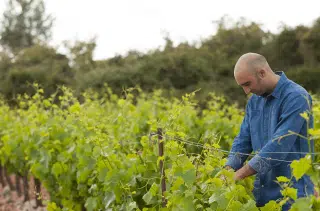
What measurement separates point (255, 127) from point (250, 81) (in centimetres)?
37

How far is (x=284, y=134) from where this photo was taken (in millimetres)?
2934

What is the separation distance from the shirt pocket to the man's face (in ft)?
0.72

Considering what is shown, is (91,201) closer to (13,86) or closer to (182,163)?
(182,163)

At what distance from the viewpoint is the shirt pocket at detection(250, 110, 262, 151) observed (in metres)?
3.36

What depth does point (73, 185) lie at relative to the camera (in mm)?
5410

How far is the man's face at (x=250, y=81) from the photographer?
3.15 metres

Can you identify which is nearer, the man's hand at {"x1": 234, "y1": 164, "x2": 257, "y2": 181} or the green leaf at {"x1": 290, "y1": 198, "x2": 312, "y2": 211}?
the green leaf at {"x1": 290, "y1": 198, "x2": 312, "y2": 211}

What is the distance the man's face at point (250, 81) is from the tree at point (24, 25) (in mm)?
35746

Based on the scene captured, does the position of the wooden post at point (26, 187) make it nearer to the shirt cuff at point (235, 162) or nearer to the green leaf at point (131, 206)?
the green leaf at point (131, 206)

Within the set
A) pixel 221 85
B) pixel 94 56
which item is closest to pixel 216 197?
pixel 221 85

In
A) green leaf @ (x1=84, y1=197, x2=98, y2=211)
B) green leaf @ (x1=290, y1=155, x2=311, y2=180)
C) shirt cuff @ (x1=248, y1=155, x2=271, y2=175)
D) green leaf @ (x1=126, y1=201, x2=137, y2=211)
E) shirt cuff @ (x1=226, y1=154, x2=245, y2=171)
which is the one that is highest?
green leaf @ (x1=290, y1=155, x2=311, y2=180)

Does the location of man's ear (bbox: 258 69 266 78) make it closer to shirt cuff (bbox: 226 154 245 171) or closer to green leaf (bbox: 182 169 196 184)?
shirt cuff (bbox: 226 154 245 171)

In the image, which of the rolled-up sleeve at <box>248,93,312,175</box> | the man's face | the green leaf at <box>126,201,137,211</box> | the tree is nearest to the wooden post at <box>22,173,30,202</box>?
the green leaf at <box>126,201,137,211</box>

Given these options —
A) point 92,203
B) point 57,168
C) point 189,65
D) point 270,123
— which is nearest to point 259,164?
point 270,123
